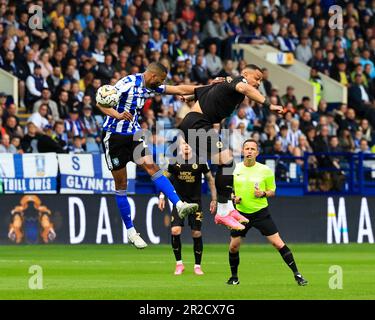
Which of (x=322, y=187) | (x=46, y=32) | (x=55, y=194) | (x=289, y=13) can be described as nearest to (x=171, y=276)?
(x=55, y=194)

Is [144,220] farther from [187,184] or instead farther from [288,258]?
[288,258]

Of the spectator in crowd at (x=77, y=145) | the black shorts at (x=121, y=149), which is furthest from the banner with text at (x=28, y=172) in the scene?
the black shorts at (x=121, y=149)

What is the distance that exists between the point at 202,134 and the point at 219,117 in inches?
17.0

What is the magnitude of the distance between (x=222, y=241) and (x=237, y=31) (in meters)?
10.1

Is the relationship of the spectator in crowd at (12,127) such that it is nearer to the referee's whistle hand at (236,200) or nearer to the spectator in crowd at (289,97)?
the spectator in crowd at (289,97)

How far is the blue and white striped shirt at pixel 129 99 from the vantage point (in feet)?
64.0

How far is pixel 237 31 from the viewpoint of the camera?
39969 millimetres

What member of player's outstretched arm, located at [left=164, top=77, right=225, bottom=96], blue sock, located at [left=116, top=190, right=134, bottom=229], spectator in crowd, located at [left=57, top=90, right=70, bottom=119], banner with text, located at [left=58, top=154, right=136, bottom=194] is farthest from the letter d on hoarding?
player's outstretched arm, located at [left=164, top=77, right=225, bottom=96]

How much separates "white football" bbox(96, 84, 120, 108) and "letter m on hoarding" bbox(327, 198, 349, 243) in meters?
13.8

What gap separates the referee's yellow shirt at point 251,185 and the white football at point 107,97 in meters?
2.11

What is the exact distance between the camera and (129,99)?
1950 cm

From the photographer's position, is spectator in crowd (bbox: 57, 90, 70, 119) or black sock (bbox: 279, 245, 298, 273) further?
spectator in crowd (bbox: 57, 90, 70, 119)

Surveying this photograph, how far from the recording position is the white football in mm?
19141

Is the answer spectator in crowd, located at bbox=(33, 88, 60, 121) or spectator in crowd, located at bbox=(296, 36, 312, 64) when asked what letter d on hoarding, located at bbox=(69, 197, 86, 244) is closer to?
spectator in crowd, located at bbox=(33, 88, 60, 121)
